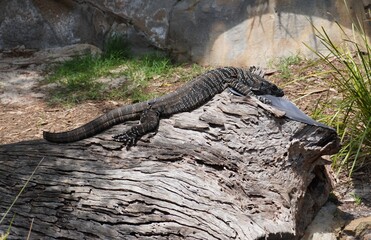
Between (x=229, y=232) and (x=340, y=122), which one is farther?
(x=340, y=122)

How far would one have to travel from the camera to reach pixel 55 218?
418 cm

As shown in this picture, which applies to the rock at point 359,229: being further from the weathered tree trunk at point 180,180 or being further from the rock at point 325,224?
the weathered tree trunk at point 180,180

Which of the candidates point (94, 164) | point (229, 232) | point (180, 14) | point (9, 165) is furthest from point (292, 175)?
point (180, 14)

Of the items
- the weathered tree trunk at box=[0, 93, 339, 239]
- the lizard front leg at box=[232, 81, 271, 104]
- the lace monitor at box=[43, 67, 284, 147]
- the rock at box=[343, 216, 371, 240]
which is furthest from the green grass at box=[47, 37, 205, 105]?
the rock at box=[343, 216, 371, 240]

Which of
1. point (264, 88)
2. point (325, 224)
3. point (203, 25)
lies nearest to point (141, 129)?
point (264, 88)

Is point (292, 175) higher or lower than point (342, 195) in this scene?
higher

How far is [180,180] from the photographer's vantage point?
4.36 meters

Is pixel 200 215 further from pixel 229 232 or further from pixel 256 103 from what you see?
pixel 256 103

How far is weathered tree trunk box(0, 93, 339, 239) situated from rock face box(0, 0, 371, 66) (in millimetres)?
2998

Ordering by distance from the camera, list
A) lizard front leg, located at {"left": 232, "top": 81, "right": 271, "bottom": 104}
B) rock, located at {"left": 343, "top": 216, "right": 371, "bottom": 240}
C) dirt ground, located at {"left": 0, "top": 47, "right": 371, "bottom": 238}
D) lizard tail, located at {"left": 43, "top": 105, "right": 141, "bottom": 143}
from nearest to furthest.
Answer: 1. lizard tail, located at {"left": 43, "top": 105, "right": 141, "bottom": 143}
2. rock, located at {"left": 343, "top": 216, "right": 371, "bottom": 240}
3. lizard front leg, located at {"left": 232, "top": 81, "right": 271, "bottom": 104}
4. dirt ground, located at {"left": 0, "top": 47, "right": 371, "bottom": 238}

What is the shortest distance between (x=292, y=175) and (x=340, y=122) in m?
1.40

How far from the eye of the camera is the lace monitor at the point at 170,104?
485 centimetres

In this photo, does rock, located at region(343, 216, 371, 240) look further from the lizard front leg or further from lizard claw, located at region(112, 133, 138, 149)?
lizard claw, located at region(112, 133, 138, 149)

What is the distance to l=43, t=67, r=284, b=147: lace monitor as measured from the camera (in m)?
4.85
